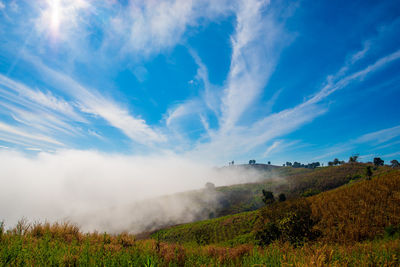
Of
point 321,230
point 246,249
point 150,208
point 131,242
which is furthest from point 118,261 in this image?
point 150,208

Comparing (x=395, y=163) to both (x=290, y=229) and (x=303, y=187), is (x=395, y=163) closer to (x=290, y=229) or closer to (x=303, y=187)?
(x=303, y=187)

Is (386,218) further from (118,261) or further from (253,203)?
(253,203)

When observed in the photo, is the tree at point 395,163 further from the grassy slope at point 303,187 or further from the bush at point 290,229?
the bush at point 290,229

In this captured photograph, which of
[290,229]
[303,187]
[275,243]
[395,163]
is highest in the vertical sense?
[275,243]

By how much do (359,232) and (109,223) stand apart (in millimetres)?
229622

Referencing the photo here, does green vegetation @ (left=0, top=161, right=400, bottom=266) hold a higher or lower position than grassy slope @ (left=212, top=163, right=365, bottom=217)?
higher

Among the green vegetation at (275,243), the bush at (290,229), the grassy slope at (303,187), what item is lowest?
the grassy slope at (303,187)

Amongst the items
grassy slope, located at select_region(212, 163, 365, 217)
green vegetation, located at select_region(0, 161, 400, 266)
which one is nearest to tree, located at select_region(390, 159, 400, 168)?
grassy slope, located at select_region(212, 163, 365, 217)

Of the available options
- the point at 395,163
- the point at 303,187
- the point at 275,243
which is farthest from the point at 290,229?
the point at 395,163

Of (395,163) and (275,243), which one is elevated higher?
(275,243)

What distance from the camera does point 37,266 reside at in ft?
9.59

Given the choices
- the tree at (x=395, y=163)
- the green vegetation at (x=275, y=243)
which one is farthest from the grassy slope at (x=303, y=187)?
the green vegetation at (x=275, y=243)

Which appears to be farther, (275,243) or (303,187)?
→ (303,187)

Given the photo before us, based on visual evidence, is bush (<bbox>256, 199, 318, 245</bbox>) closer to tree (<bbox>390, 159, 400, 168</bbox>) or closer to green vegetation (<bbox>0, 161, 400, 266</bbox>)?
green vegetation (<bbox>0, 161, 400, 266</bbox>)
